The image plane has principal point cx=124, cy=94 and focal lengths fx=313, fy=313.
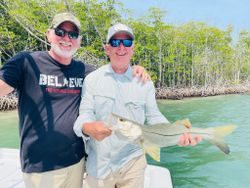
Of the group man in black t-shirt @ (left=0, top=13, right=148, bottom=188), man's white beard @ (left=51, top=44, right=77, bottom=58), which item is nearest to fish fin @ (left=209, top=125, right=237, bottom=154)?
man in black t-shirt @ (left=0, top=13, right=148, bottom=188)

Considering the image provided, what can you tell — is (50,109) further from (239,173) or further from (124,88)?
(239,173)

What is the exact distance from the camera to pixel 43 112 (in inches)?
92.4

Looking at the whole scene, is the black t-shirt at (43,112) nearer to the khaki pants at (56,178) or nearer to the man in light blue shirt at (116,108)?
the khaki pants at (56,178)

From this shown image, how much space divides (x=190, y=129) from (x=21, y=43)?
24243 mm

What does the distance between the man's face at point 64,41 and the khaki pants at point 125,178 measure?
994mm

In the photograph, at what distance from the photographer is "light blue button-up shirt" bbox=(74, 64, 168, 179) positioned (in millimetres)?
2342

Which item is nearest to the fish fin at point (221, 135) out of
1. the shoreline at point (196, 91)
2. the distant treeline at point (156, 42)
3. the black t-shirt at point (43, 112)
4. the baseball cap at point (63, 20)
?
the black t-shirt at point (43, 112)

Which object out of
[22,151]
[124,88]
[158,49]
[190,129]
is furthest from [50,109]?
[158,49]

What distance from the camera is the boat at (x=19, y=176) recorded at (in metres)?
3.69

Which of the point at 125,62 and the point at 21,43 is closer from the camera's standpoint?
the point at 125,62

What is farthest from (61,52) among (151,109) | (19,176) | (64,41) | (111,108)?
(19,176)

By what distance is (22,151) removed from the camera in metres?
2.40

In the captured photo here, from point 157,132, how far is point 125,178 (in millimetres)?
479

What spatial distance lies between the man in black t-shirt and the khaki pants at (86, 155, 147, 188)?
0.71 ft
